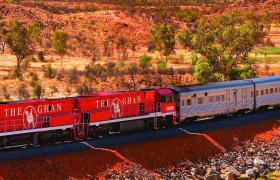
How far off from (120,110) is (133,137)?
223cm

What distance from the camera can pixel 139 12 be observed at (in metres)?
116

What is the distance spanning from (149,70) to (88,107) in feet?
104

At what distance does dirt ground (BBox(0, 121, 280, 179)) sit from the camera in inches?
1022

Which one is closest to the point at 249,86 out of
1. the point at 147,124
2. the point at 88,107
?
the point at 147,124

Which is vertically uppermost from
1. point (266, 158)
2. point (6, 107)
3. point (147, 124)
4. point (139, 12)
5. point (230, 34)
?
point (139, 12)

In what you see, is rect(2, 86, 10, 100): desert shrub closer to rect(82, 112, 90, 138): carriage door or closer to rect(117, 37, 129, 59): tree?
rect(82, 112, 90, 138): carriage door

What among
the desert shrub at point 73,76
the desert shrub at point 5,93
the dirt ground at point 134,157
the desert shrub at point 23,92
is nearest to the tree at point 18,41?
the desert shrub at point 73,76

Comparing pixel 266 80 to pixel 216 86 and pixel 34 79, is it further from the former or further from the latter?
pixel 34 79

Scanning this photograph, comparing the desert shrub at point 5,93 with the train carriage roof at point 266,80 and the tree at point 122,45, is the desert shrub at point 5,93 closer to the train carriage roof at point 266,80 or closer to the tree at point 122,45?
the train carriage roof at point 266,80

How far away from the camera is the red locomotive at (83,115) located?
90.2 ft

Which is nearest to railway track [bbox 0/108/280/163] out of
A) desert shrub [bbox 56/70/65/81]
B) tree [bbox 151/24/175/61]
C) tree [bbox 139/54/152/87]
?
tree [bbox 139/54/152/87]

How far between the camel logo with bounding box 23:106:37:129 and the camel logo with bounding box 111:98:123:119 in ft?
Answer: 18.9

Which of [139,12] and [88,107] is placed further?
[139,12]

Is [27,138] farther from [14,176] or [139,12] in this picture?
[139,12]
